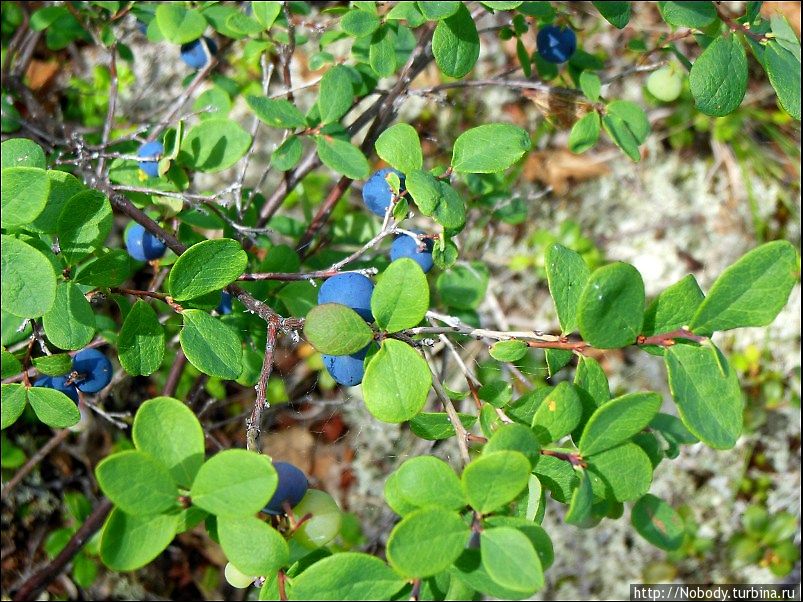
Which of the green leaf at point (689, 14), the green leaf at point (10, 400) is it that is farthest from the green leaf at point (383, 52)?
the green leaf at point (10, 400)

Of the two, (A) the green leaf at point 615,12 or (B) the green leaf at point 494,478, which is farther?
(A) the green leaf at point 615,12

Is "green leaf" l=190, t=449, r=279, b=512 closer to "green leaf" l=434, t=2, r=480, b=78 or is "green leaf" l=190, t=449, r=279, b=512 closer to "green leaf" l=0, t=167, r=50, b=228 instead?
"green leaf" l=0, t=167, r=50, b=228

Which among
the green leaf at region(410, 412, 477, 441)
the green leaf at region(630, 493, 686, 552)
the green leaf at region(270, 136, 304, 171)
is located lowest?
the green leaf at region(630, 493, 686, 552)

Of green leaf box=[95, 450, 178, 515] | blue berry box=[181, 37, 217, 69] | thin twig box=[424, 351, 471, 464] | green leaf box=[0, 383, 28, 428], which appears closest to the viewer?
green leaf box=[95, 450, 178, 515]

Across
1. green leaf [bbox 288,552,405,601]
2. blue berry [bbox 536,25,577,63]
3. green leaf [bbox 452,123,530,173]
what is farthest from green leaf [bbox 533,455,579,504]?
blue berry [bbox 536,25,577,63]

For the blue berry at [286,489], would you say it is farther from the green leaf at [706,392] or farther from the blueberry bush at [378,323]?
the green leaf at [706,392]

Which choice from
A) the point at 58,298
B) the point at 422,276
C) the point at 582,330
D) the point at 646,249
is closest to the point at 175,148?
the point at 58,298

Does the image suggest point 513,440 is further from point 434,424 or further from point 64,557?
point 64,557
